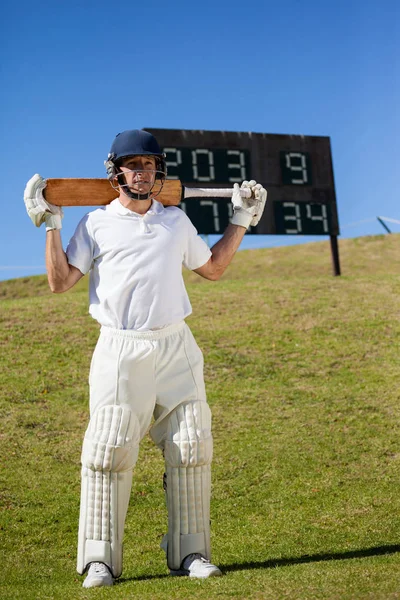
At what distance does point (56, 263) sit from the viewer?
15.2 ft

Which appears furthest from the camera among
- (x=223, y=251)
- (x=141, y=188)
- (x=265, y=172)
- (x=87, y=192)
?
(x=265, y=172)

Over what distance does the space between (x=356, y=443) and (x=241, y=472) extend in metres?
1.46

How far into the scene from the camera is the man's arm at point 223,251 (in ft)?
16.6

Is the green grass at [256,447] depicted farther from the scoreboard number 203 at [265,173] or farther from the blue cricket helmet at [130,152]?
the blue cricket helmet at [130,152]

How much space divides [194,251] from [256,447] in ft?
13.7

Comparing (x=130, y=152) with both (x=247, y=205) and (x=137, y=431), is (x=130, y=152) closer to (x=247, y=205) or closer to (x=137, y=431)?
(x=247, y=205)

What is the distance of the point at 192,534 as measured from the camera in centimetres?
469

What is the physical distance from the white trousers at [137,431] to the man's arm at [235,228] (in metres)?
0.54

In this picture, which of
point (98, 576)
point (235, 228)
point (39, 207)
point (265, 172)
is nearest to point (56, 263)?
point (39, 207)

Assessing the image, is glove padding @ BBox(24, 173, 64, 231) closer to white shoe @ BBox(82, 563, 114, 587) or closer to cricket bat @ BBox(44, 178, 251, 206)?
cricket bat @ BBox(44, 178, 251, 206)

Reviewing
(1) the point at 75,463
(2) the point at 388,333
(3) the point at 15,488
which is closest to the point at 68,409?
(1) the point at 75,463

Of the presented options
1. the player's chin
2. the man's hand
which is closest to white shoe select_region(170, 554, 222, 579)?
the man's hand

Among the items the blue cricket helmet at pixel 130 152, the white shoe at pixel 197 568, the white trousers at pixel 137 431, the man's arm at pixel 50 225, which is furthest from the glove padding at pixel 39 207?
the white shoe at pixel 197 568

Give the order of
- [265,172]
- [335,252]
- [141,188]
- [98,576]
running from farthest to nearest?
[335,252]
[265,172]
[141,188]
[98,576]
